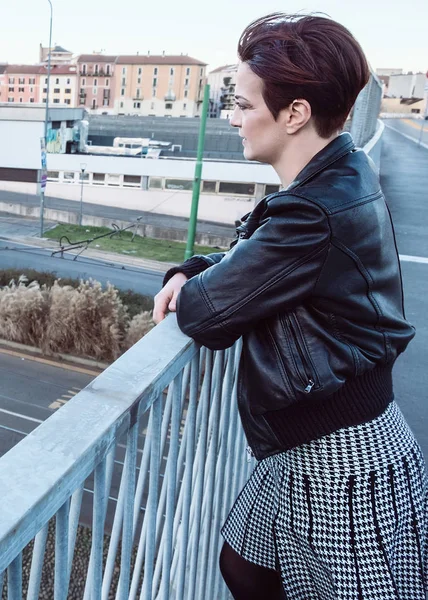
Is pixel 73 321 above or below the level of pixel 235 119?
below

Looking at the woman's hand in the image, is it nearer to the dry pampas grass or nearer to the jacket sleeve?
the jacket sleeve

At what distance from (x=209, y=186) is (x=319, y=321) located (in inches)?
1221

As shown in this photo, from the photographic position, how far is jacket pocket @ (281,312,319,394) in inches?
39.8

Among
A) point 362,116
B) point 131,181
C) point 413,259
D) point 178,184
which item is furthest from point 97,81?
point 413,259

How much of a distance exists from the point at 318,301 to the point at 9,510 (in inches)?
23.2

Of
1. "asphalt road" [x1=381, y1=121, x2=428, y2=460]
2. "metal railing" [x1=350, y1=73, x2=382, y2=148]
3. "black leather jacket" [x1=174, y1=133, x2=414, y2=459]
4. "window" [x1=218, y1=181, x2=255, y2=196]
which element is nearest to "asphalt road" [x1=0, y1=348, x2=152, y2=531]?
"metal railing" [x1=350, y1=73, x2=382, y2=148]

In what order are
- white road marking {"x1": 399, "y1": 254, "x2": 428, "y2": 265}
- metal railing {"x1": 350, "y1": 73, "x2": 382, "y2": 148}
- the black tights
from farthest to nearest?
metal railing {"x1": 350, "y1": 73, "x2": 382, "y2": 148}, white road marking {"x1": 399, "y1": 254, "x2": 428, "y2": 265}, the black tights

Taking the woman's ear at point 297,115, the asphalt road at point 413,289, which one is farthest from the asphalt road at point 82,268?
the woman's ear at point 297,115

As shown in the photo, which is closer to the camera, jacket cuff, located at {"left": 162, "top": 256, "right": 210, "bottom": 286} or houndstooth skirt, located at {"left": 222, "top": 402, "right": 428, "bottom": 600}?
houndstooth skirt, located at {"left": 222, "top": 402, "right": 428, "bottom": 600}

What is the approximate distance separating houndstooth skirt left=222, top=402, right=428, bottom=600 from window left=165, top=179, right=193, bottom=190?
31.7 metres

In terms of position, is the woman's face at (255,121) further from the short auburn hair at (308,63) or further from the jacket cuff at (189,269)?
the jacket cuff at (189,269)

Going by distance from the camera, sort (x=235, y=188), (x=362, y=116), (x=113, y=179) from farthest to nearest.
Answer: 1. (x=113, y=179)
2. (x=235, y=188)
3. (x=362, y=116)

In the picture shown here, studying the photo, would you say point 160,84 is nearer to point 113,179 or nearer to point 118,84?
point 118,84

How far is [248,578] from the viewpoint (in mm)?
1342
